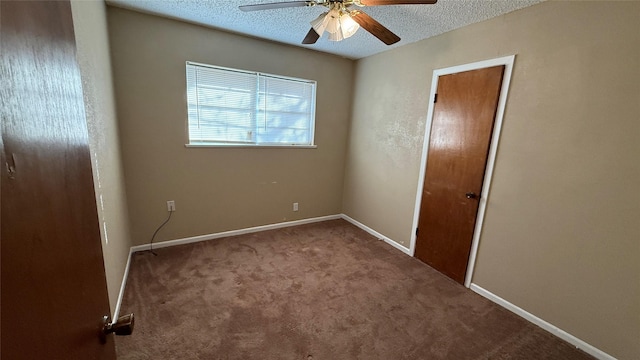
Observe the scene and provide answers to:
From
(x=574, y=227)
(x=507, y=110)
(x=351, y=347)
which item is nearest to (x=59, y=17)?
(x=351, y=347)

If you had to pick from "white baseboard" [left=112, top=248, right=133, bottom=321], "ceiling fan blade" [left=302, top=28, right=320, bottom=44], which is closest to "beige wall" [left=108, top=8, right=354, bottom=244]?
"white baseboard" [left=112, top=248, right=133, bottom=321]

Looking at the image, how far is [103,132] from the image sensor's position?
186 cm

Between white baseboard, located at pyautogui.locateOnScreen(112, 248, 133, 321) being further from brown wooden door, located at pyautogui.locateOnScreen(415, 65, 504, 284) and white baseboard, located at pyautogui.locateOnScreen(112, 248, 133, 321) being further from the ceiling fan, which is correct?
brown wooden door, located at pyautogui.locateOnScreen(415, 65, 504, 284)

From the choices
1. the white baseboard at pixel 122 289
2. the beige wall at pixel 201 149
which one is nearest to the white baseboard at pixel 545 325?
the beige wall at pixel 201 149

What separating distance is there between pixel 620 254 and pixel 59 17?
2.80 meters

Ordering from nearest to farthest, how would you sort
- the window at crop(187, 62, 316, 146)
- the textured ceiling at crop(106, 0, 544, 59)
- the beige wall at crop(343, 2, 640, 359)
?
1. the beige wall at crop(343, 2, 640, 359)
2. the textured ceiling at crop(106, 0, 544, 59)
3. the window at crop(187, 62, 316, 146)

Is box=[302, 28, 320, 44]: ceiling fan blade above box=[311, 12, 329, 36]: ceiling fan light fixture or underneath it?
above

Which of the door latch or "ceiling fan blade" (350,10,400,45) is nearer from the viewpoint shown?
"ceiling fan blade" (350,10,400,45)

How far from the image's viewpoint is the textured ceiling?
2.01 m

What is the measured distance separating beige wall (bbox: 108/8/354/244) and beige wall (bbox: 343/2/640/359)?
1.64 meters

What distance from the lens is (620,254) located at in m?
1.62

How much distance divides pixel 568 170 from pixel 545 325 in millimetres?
1180

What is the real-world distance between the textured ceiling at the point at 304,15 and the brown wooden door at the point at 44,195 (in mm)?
1971

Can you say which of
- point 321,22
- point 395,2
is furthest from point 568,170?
point 321,22
